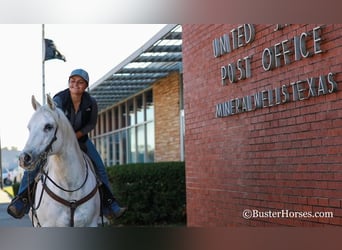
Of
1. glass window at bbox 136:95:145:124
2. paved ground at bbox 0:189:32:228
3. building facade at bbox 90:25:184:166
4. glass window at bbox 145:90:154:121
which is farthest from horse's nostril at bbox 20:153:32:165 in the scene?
glass window at bbox 136:95:145:124

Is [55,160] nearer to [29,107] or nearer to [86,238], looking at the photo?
[29,107]

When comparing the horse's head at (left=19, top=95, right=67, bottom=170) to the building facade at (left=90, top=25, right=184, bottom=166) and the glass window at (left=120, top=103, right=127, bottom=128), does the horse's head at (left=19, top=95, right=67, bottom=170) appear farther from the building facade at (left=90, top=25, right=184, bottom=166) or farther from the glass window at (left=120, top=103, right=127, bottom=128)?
the glass window at (left=120, top=103, right=127, bottom=128)

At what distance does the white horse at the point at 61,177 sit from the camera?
6.04 m

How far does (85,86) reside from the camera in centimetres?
684

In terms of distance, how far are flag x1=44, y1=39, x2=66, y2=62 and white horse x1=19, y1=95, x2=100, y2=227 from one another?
118cm

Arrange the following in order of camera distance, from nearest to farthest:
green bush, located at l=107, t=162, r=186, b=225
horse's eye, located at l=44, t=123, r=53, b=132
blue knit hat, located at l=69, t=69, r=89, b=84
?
horse's eye, located at l=44, t=123, r=53, b=132
blue knit hat, located at l=69, t=69, r=89, b=84
green bush, located at l=107, t=162, r=186, b=225

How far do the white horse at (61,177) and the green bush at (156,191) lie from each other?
5.06 m

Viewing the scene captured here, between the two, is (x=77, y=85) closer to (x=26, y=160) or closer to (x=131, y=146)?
(x=26, y=160)

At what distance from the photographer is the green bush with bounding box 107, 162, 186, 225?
11641 mm

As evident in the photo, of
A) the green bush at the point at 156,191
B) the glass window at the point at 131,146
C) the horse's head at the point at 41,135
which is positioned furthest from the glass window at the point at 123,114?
the horse's head at the point at 41,135

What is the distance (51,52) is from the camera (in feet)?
24.2

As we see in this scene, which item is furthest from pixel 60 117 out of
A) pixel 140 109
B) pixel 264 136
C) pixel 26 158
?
pixel 140 109

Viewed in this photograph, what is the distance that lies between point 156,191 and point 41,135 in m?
6.07

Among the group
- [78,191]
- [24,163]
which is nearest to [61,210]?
[78,191]
